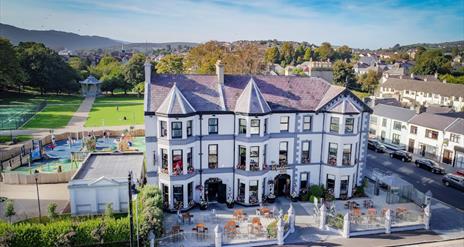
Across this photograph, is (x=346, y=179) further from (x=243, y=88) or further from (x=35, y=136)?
(x=35, y=136)

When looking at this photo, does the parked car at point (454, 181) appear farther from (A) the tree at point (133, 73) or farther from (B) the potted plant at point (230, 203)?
(A) the tree at point (133, 73)

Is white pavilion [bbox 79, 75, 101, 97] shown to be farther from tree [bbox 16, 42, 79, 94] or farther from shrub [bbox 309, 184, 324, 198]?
shrub [bbox 309, 184, 324, 198]

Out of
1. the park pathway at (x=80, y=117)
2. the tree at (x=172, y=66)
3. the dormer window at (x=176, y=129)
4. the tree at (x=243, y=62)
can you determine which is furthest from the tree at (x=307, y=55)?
the dormer window at (x=176, y=129)

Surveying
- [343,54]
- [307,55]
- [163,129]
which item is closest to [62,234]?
[163,129]

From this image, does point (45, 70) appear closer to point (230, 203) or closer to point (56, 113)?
point (56, 113)

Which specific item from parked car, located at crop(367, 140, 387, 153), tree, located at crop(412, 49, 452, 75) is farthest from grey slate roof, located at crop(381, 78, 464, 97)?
parked car, located at crop(367, 140, 387, 153)

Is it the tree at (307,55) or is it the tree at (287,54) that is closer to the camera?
the tree at (287,54)
